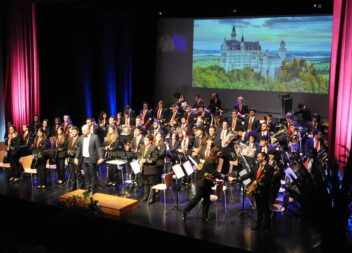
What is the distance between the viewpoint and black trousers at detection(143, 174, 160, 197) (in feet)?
36.9

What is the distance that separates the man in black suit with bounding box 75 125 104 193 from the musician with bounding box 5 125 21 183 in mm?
2245

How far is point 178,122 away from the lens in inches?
639

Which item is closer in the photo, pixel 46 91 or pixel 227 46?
pixel 46 91

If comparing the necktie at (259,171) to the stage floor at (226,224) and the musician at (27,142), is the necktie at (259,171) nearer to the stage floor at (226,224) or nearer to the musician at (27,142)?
the stage floor at (226,224)

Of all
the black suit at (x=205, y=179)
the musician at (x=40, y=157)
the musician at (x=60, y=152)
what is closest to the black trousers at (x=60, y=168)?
the musician at (x=60, y=152)

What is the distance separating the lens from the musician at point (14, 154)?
42.6 feet

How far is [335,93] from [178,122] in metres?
6.77

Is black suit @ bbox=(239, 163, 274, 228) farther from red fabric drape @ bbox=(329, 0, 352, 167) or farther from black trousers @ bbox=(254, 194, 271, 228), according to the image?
red fabric drape @ bbox=(329, 0, 352, 167)

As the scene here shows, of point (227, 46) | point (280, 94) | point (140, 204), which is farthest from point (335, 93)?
point (227, 46)

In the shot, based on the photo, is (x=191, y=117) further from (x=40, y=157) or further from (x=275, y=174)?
(x=275, y=174)

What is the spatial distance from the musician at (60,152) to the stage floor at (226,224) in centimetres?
73

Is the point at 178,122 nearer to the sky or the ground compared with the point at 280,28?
nearer to the ground

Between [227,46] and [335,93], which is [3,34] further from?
[335,93]

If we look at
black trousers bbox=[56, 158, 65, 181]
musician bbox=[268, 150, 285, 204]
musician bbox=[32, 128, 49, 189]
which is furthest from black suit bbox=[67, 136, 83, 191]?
musician bbox=[268, 150, 285, 204]
